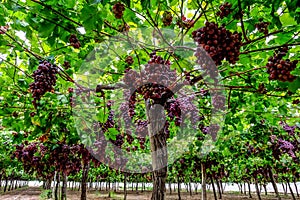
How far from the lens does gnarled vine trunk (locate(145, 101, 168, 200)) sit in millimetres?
2475

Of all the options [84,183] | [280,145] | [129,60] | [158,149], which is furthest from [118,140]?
[280,145]

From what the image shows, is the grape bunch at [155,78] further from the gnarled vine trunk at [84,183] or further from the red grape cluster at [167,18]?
the gnarled vine trunk at [84,183]

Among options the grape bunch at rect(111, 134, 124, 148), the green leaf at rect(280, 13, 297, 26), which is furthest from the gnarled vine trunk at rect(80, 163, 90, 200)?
the green leaf at rect(280, 13, 297, 26)

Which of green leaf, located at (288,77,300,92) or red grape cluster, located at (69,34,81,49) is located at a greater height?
red grape cluster, located at (69,34,81,49)

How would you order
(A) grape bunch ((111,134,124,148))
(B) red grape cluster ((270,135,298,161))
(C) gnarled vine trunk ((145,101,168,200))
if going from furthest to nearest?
(B) red grape cluster ((270,135,298,161)) < (A) grape bunch ((111,134,124,148)) < (C) gnarled vine trunk ((145,101,168,200))

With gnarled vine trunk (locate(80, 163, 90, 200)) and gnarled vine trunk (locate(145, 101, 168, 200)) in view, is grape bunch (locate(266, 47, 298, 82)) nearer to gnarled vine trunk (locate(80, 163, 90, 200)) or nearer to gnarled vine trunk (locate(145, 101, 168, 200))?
gnarled vine trunk (locate(145, 101, 168, 200))

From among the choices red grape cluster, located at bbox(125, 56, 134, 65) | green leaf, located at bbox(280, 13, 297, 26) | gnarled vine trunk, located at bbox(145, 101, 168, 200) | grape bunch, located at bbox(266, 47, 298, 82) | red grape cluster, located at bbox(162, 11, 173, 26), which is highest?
red grape cluster, located at bbox(162, 11, 173, 26)

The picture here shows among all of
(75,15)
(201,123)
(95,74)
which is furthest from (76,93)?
(201,123)

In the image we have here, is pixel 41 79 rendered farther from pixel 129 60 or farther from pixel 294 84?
pixel 294 84

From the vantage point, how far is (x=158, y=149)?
2.64 m

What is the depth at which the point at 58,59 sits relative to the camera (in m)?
3.06

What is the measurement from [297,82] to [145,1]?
3.57 feet

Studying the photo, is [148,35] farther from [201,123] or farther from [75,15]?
[201,123]

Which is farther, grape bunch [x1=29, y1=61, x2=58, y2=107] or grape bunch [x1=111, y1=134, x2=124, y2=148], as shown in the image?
grape bunch [x1=111, y1=134, x2=124, y2=148]
